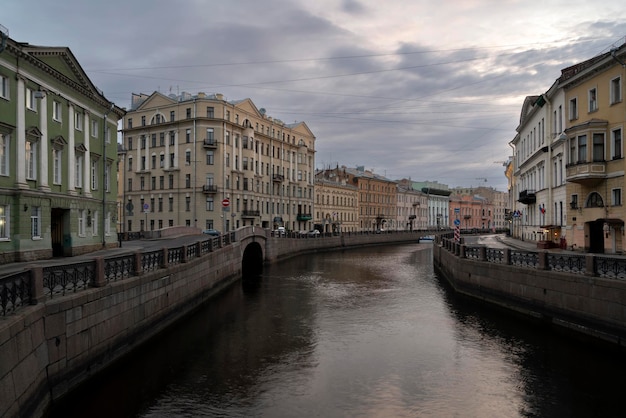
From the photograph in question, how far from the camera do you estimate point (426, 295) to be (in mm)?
27828

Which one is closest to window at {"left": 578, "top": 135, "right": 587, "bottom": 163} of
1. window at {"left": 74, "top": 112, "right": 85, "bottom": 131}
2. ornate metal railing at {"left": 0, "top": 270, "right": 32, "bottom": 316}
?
ornate metal railing at {"left": 0, "top": 270, "right": 32, "bottom": 316}

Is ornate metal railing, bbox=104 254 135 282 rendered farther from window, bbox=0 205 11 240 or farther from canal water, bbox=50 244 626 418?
window, bbox=0 205 11 240

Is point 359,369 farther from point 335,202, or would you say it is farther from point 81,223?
point 335,202

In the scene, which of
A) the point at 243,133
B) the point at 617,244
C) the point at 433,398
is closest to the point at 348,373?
the point at 433,398

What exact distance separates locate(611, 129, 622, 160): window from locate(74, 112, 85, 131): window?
27.7 metres

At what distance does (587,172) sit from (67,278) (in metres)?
24.4

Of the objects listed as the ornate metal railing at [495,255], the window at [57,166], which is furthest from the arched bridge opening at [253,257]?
the ornate metal railing at [495,255]

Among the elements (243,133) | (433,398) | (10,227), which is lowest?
(433,398)

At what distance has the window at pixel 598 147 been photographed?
26188 mm

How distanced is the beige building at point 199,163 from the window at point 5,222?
35736 millimetres

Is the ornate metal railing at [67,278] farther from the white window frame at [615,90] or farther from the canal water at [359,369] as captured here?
the white window frame at [615,90]

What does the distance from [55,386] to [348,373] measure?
23.3ft

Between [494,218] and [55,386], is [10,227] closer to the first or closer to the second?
[55,386]

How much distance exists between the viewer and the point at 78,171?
2875cm
